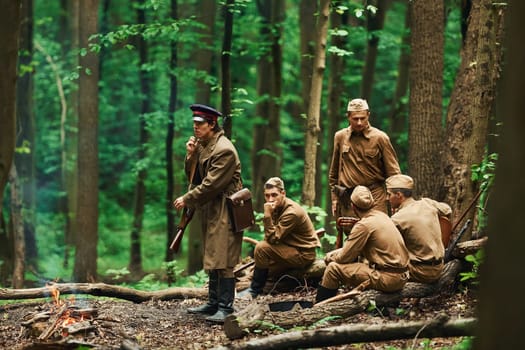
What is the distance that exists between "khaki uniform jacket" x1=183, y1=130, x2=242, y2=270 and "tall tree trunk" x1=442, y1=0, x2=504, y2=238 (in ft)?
12.3

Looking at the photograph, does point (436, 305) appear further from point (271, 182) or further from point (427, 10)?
point (427, 10)

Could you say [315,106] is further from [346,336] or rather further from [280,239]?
[346,336]

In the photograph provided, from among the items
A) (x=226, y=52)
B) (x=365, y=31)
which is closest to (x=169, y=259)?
(x=226, y=52)

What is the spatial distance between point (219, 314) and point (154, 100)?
17491mm

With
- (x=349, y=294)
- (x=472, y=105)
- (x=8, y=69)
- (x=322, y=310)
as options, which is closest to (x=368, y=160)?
(x=472, y=105)

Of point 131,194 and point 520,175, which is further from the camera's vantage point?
point 131,194

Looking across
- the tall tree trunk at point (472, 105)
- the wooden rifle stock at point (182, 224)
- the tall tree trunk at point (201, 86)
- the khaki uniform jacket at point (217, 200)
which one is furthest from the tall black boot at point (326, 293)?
the tall tree trunk at point (201, 86)

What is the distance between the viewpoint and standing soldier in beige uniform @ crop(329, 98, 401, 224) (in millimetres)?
9492

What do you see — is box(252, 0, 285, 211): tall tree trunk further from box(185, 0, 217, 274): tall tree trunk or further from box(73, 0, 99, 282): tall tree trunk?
box(73, 0, 99, 282): tall tree trunk

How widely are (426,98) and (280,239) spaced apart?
4115 millimetres

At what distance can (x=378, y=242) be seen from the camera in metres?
8.08

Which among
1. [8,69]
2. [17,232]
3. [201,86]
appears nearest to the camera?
[8,69]

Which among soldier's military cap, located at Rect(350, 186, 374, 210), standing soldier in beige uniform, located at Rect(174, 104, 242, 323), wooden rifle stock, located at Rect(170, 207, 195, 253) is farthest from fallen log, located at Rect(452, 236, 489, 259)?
wooden rifle stock, located at Rect(170, 207, 195, 253)

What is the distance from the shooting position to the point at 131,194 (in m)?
28.4
